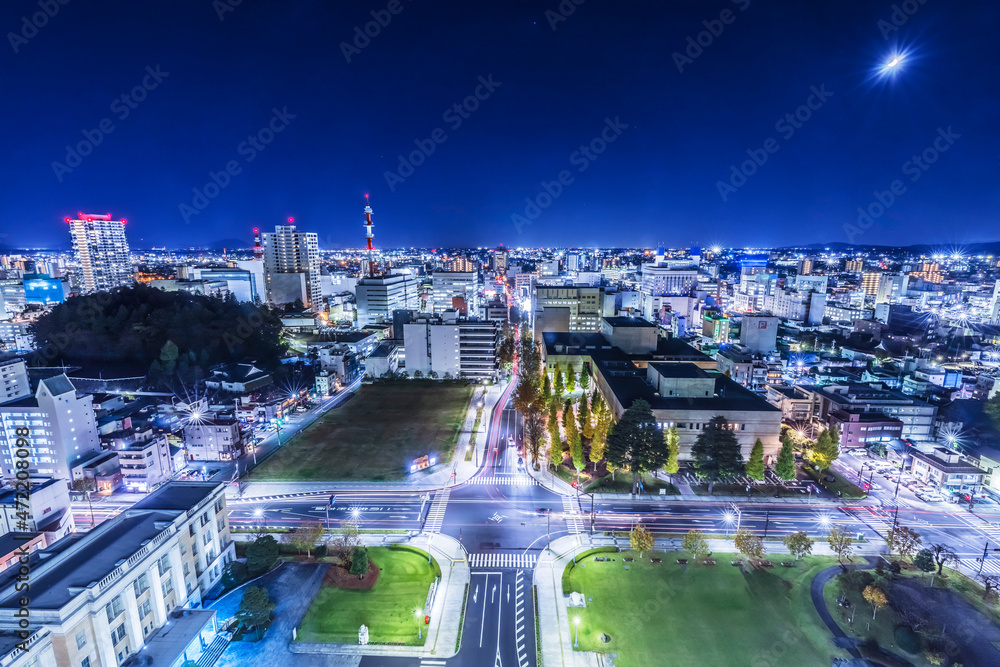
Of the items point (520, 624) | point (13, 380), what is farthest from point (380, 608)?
point (13, 380)

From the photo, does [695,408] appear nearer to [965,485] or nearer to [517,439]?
[517,439]

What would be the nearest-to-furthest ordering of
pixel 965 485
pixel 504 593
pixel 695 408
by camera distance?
1. pixel 504 593
2. pixel 965 485
3. pixel 695 408

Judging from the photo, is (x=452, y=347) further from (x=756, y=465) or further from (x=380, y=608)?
(x=380, y=608)

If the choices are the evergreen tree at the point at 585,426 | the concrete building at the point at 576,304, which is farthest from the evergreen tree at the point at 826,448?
the concrete building at the point at 576,304

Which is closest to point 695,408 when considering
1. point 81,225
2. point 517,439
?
point 517,439

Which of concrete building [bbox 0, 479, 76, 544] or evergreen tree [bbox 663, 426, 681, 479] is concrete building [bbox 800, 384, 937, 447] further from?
concrete building [bbox 0, 479, 76, 544]
